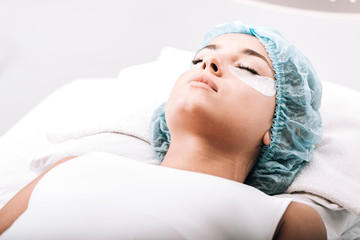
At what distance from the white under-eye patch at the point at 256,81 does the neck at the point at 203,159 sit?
20 cm

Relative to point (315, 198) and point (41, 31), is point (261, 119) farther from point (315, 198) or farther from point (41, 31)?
point (41, 31)

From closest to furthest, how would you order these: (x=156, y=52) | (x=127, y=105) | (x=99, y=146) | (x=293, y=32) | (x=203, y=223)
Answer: (x=203, y=223) < (x=99, y=146) < (x=127, y=105) < (x=293, y=32) < (x=156, y=52)

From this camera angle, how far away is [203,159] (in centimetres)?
98

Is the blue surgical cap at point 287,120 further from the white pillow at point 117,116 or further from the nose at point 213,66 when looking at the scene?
the white pillow at point 117,116

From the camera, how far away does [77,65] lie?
2164mm

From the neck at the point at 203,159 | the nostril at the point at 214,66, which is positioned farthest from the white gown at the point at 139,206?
the nostril at the point at 214,66

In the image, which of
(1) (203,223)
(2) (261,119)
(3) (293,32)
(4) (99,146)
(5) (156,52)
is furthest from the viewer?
(5) (156,52)

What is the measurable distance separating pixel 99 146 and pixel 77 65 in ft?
3.73

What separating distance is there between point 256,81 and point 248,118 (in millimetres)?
126

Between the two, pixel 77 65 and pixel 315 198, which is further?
pixel 77 65

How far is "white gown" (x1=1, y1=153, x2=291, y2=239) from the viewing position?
731 millimetres

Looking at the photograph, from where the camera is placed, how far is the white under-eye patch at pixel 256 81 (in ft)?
3.28

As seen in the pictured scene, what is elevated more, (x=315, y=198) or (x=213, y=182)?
(x=213, y=182)

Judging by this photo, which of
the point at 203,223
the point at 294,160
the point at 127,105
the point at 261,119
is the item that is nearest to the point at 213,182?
the point at 203,223
